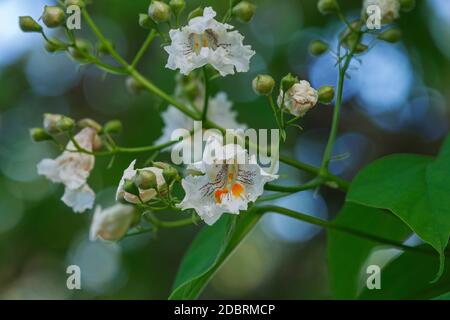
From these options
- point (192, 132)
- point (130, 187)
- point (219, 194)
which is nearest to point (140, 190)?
point (130, 187)

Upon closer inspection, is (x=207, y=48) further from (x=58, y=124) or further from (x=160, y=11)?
(x=58, y=124)

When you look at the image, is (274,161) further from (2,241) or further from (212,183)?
(2,241)

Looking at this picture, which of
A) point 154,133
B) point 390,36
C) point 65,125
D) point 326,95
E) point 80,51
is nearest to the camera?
point 326,95

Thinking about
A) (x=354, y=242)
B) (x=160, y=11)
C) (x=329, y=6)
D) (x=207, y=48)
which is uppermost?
(x=329, y=6)

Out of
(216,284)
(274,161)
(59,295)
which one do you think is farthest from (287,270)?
(274,161)

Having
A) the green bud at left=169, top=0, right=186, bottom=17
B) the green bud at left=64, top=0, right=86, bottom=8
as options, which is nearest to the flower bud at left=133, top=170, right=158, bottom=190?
the green bud at left=169, top=0, right=186, bottom=17

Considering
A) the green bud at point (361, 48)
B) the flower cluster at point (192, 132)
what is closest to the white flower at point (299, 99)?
the flower cluster at point (192, 132)

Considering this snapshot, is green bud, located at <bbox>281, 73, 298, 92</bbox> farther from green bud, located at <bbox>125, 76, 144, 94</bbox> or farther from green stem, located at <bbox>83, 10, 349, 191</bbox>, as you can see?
green bud, located at <bbox>125, 76, 144, 94</bbox>
